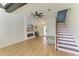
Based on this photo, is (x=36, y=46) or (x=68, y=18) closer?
(x=68, y=18)

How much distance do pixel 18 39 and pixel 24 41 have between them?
21 cm

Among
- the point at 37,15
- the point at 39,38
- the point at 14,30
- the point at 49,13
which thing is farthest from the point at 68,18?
the point at 14,30

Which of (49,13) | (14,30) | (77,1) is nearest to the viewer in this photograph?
(77,1)

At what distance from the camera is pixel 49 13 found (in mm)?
3045

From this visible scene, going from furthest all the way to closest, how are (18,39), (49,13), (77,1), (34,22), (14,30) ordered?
(14,30) → (18,39) → (34,22) → (49,13) → (77,1)

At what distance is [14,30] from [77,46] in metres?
1.91

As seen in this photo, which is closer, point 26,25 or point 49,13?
point 49,13

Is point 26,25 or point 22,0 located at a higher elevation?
point 22,0

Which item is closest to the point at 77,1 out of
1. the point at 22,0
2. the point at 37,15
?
the point at 22,0

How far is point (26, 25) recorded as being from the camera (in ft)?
11.8

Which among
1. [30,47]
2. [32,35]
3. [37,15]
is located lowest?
[30,47]

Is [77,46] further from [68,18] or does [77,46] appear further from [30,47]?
[30,47]

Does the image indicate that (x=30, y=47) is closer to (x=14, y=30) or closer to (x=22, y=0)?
(x=14, y=30)

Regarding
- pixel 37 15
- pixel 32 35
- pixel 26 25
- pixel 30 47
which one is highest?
pixel 37 15
